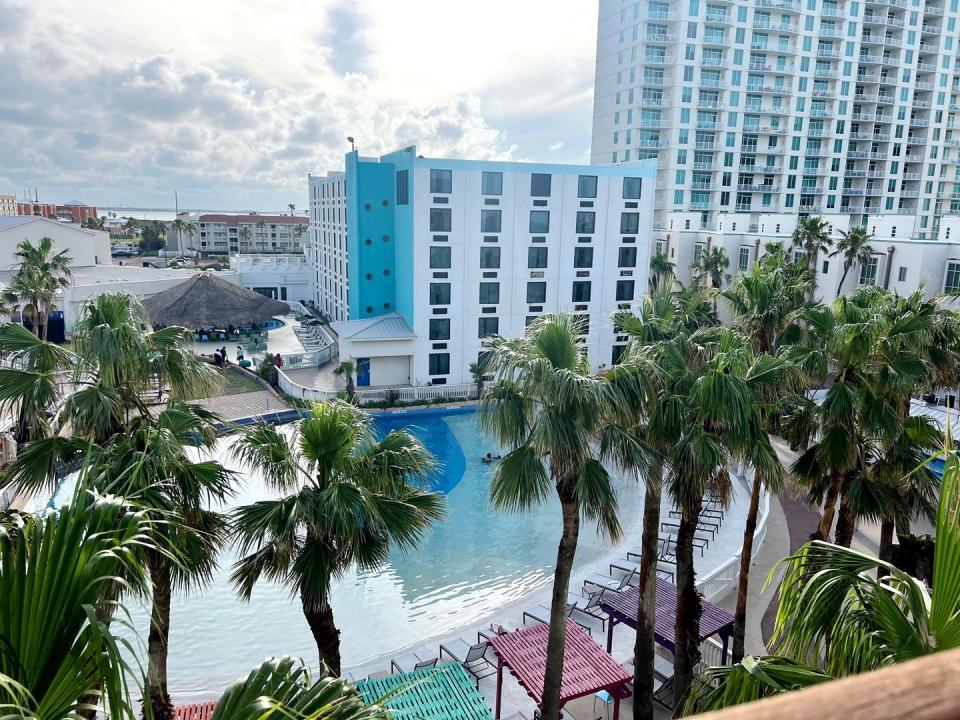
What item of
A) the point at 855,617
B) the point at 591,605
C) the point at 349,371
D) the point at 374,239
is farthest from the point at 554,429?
the point at 374,239

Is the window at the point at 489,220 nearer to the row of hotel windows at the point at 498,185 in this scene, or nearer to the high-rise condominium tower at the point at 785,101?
the row of hotel windows at the point at 498,185

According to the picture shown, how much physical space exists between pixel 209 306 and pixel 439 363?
1554 cm

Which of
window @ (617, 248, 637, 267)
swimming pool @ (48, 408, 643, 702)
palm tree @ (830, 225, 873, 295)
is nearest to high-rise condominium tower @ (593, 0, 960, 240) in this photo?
palm tree @ (830, 225, 873, 295)

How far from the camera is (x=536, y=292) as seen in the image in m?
34.0

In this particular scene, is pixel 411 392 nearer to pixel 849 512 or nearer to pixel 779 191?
pixel 849 512

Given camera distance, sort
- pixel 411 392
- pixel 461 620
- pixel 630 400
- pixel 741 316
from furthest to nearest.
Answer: pixel 411 392
pixel 461 620
pixel 741 316
pixel 630 400

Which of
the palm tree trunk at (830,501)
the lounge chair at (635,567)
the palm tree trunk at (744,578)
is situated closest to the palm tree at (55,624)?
the palm tree trunk at (744,578)

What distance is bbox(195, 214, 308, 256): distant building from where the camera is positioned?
114875mm

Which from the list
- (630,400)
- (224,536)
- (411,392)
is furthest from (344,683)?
(411,392)

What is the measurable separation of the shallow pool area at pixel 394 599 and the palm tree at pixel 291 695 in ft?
26.6

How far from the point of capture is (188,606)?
15359mm

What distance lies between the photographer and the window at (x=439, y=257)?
31719 mm

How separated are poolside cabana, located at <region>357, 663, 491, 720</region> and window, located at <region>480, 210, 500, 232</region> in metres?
24.2

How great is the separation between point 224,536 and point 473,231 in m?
24.8
